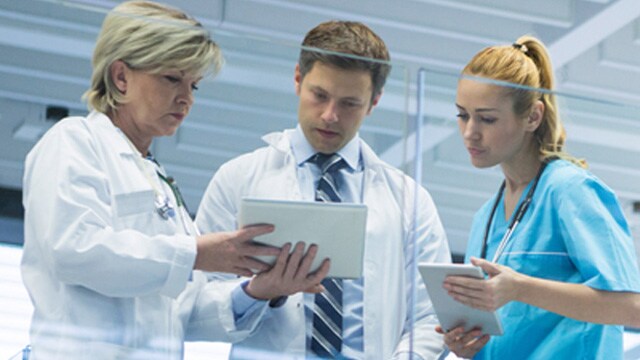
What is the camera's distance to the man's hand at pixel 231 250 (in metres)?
1.91

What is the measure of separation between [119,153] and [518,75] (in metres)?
0.86

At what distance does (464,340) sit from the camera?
7.22 feet

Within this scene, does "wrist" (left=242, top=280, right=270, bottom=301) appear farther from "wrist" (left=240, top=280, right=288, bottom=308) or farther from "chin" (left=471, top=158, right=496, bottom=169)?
"chin" (left=471, top=158, right=496, bottom=169)

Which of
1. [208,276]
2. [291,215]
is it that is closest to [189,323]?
[208,276]

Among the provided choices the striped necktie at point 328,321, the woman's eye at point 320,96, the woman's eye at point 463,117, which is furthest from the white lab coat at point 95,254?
the woman's eye at point 463,117

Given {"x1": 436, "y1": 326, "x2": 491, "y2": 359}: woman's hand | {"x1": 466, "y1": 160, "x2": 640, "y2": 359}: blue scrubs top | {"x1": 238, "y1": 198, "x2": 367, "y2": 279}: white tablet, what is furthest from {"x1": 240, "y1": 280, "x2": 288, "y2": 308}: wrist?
{"x1": 466, "y1": 160, "x2": 640, "y2": 359}: blue scrubs top

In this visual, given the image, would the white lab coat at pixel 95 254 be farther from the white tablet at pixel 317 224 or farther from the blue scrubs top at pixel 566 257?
the blue scrubs top at pixel 566 257

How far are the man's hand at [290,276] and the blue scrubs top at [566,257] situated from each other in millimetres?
431

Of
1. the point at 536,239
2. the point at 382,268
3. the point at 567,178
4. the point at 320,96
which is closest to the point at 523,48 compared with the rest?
the point at 567,178

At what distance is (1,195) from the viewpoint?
1.87 m

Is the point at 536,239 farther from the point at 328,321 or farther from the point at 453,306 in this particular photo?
the point at 328,321

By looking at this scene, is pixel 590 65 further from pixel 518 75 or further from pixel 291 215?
pixel 291 215

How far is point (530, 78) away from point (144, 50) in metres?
0.83

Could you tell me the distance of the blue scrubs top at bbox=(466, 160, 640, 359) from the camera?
A: 217 cm
